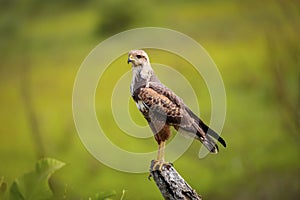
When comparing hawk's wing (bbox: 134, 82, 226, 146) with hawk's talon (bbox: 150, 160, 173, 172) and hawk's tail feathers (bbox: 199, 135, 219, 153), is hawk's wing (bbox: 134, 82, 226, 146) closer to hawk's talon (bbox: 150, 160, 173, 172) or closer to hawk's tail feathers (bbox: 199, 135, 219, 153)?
hawk's tail feathers (bbox: 199, 135, 219, 153)

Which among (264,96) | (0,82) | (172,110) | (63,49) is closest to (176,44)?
(264,96)

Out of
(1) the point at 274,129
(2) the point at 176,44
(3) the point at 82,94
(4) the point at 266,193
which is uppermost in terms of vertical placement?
(2) the point at 176,44

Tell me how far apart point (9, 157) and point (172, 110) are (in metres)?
3.92

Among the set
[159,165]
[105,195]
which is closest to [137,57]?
[159,165]

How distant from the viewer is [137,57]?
2.52 m

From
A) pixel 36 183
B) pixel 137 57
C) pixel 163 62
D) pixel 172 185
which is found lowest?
pixel 172 185

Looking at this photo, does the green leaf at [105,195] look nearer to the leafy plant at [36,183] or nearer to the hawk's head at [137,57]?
the leafy plant at [36,183]

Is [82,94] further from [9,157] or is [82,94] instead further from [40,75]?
[40,75]

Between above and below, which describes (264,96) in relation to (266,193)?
above

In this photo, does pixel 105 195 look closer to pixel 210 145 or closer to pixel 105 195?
pixel 105 195

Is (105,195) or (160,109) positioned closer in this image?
(105,195)

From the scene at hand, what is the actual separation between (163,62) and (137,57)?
13.3 feet

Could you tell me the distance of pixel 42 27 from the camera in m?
7.70

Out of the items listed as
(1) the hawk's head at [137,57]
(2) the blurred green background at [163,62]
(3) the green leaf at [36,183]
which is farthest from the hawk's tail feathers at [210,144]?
(2) the blurred green background at [163,62]
